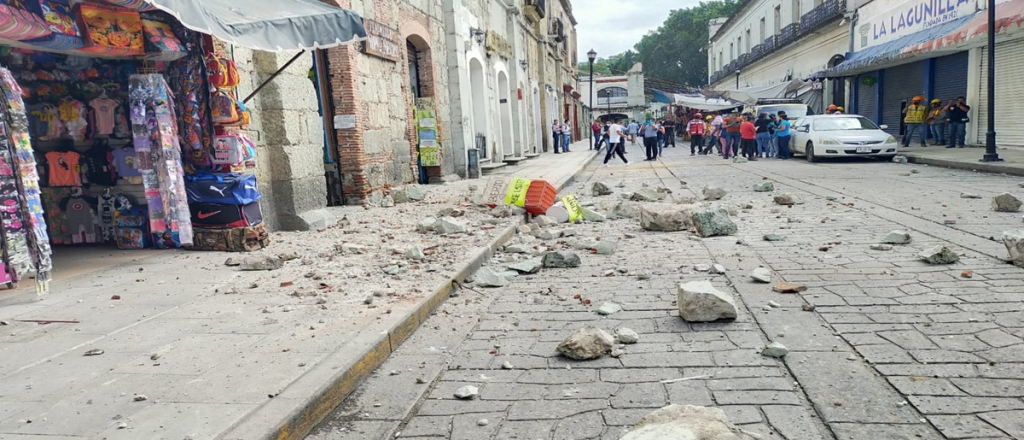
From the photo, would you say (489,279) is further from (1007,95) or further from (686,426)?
(1007,95)

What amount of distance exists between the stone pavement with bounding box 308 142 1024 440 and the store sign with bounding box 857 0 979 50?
15.2 metres

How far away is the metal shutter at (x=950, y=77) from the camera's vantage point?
19.6 m

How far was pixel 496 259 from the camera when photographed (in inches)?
271

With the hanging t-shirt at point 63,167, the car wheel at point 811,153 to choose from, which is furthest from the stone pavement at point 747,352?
the car wheel at point 811,153

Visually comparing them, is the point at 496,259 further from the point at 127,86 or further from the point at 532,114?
the point at 532,114

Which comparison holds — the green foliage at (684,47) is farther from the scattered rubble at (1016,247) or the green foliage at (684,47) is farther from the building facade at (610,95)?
the scattered rubble at (1016,247)

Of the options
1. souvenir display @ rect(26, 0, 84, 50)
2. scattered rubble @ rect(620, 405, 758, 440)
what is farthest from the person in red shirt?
scattered rubble @ rect(620, 405, 758, 440)

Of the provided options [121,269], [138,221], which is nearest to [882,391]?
[121,269]

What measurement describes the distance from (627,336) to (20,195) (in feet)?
15.6

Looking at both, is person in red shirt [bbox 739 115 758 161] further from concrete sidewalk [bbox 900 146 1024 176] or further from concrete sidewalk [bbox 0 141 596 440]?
concrete sidewalk [bbox 0 141 596 440]

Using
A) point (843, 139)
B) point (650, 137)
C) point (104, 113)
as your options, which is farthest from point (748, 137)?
point (104, 113)

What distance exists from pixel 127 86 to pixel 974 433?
7425 millimetres

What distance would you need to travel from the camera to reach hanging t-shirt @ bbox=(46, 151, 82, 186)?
22.4 ft

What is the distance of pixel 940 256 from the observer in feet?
17.9
